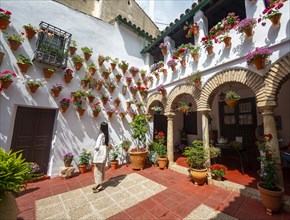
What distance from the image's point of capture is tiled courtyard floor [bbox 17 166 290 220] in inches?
115

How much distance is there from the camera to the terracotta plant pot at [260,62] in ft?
11.2

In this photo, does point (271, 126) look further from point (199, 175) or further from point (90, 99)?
point (90, 99)

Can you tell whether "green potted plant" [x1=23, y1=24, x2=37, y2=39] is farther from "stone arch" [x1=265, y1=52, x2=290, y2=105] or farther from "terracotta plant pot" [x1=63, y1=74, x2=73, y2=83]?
"stone arch" [x1=265, y1=52, x2=290, y2=105]

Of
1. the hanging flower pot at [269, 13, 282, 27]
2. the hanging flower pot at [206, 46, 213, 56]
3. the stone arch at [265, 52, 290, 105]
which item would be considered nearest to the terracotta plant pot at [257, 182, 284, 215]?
the stone arch at [265, 52, 290, 105]

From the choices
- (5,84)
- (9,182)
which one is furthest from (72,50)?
(9,182)

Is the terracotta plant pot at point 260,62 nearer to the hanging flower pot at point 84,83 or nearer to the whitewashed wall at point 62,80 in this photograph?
the whitewashed wall at point 62,80

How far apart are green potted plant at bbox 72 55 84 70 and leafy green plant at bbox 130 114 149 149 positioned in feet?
10.9

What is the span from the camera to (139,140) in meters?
6.70

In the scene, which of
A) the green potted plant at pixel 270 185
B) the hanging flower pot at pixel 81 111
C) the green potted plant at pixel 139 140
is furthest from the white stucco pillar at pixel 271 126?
the hanging flower pot at pixel 81 111

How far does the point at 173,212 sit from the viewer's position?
3.02 m

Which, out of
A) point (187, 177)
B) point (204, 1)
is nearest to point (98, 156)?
point (187, 177)

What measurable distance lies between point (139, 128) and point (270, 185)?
15.2 ft

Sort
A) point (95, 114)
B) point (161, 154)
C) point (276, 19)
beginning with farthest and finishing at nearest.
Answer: point (161, 154) < point (95, 114) < point (276, 19)

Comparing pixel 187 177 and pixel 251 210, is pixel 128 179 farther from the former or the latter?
pixel 251 210
